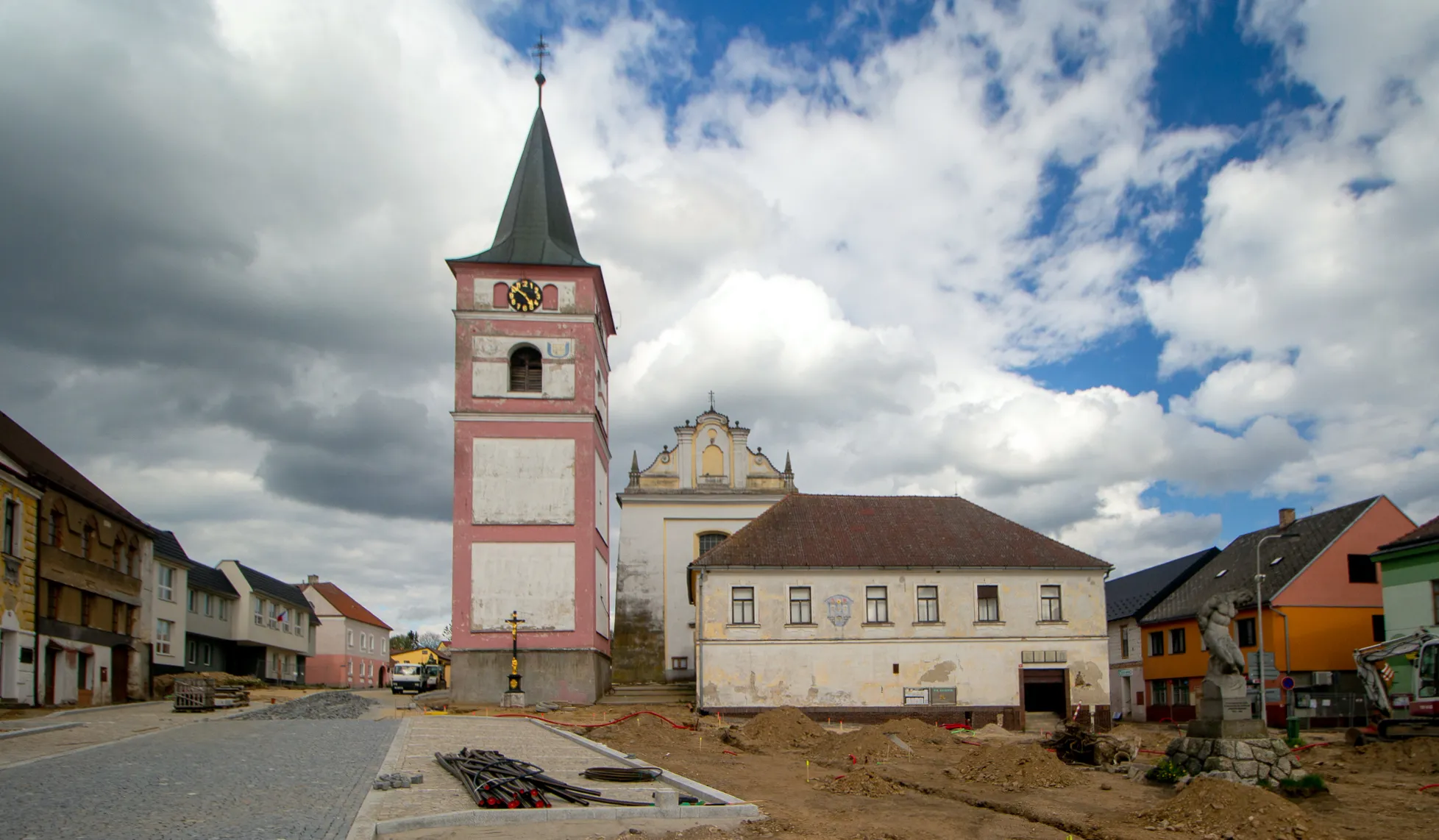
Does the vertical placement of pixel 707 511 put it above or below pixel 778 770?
above

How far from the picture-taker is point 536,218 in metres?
42.9

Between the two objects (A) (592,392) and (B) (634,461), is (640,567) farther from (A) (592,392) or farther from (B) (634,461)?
(A) (592,392)

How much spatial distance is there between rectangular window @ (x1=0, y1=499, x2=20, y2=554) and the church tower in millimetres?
12797

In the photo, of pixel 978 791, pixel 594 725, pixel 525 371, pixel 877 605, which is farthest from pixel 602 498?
pixel 978 791

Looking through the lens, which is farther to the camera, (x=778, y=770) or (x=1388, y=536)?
(x=1388, y=536)

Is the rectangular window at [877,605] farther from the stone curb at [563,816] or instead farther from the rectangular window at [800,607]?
the stone curb at [563,816]

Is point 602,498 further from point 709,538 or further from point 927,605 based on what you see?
point 927,605

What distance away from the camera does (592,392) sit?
40156 mm

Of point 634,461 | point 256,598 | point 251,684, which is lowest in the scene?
point 251,684

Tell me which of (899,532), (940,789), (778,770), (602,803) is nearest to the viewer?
(602,803)

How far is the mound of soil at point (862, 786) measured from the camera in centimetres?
1748

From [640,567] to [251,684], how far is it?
17.7 metres

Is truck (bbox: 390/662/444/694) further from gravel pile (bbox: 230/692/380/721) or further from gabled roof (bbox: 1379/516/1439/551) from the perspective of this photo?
gabled roof (bbox: 1379/516/1439/551)

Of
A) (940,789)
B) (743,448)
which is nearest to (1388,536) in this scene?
(743,448)
